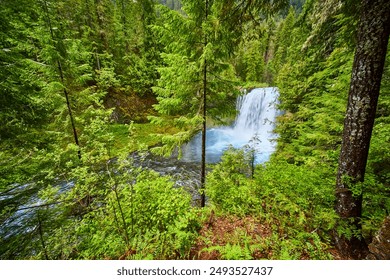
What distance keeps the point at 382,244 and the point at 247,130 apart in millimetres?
18521

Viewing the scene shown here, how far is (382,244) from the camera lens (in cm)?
260

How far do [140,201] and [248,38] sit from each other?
464cm

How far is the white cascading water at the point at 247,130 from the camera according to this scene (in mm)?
17016

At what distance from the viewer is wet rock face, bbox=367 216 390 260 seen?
255 centimetres

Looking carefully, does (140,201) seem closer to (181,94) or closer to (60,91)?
(181,94)

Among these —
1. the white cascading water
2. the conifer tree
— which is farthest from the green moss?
the conifer tree

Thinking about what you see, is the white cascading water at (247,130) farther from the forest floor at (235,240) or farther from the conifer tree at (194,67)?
the forest floor at (235,240)

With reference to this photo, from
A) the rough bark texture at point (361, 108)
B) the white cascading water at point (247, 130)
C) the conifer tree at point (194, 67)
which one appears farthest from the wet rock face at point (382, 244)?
the white cascading water at point (247, 130)

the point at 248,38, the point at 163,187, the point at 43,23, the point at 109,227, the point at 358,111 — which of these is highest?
the point at 43,23

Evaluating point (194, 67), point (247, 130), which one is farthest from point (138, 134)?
point (194, 67)

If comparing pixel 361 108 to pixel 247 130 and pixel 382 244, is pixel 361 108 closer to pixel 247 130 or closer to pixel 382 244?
pixel 382 244

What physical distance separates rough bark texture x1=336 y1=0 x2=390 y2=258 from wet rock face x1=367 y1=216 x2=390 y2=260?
537 millimetres
